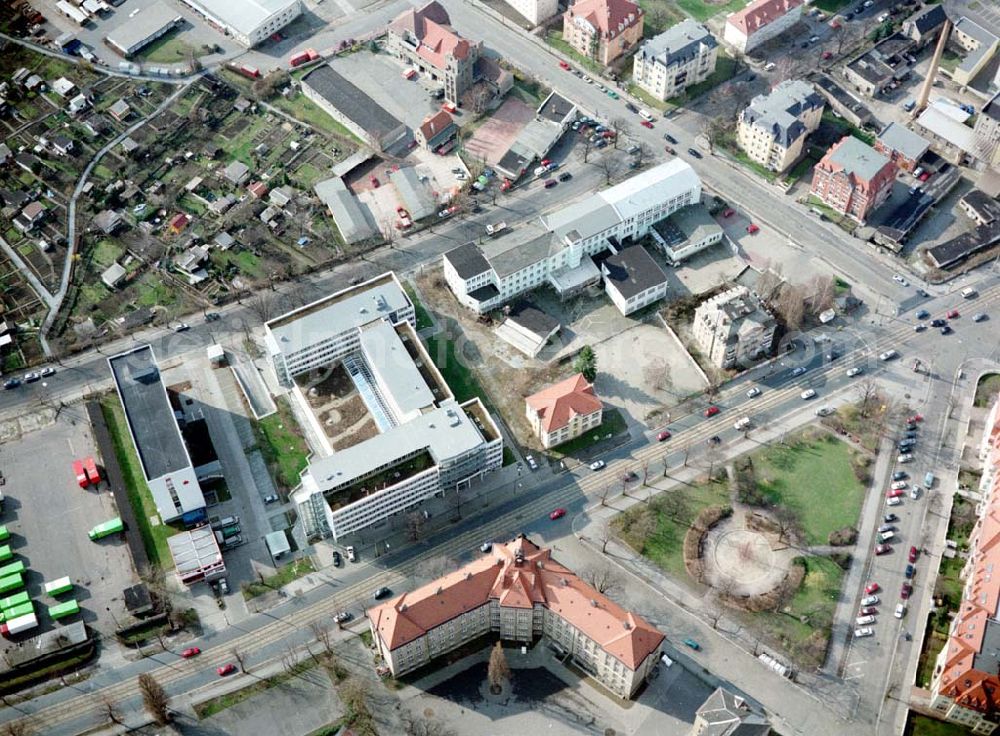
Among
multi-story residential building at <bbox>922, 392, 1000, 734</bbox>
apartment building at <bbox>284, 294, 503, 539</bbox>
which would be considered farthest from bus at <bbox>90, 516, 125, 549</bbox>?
multi-story residential building at <bbox>922, 392, 1000, 734</bbox>

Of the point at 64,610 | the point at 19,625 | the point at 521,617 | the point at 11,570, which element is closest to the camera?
the point at 521,617

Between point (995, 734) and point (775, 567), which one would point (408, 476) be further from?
point (995, 734)

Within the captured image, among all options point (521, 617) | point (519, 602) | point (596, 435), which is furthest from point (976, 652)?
point (596, 435)

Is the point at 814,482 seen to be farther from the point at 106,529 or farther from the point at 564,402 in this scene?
the point at 106,529

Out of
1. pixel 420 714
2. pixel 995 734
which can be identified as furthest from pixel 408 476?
pixel 995 734

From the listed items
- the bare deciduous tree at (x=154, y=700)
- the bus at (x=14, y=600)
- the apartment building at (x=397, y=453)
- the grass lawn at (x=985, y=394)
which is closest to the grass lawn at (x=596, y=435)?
the apartment building at (x=397, y=453)

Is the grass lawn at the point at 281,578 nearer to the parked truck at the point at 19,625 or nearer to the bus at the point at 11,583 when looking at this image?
the parked truck at the point at 19,625
